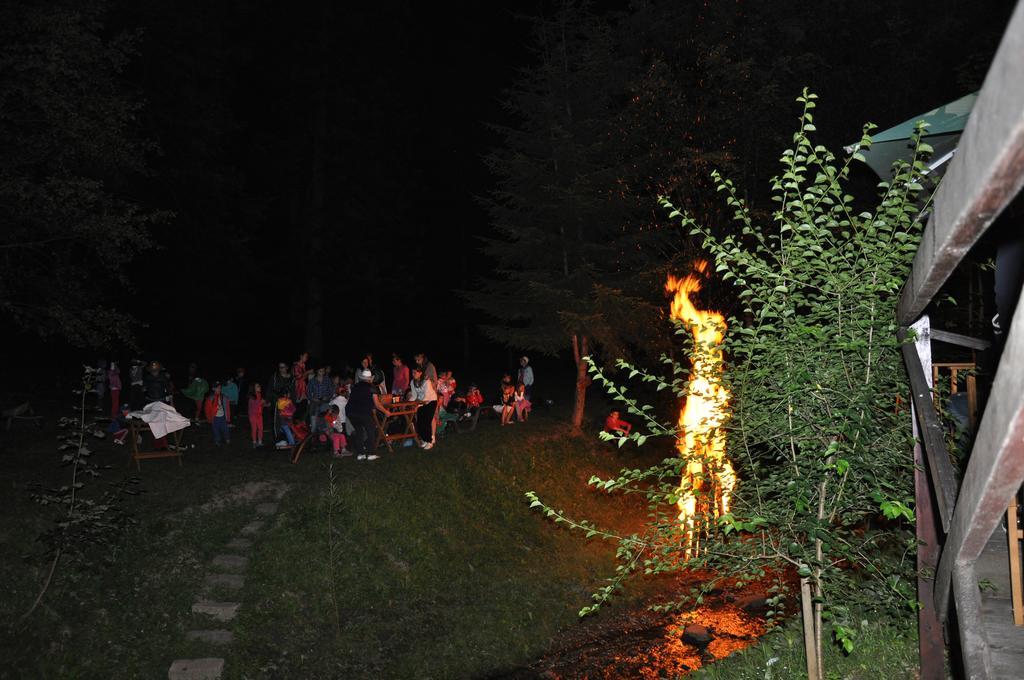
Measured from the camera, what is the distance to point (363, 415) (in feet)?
56.5

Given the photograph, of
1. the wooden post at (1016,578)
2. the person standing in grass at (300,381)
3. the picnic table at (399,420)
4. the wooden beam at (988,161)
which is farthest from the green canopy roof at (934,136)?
the person standing in grass at (300,381)

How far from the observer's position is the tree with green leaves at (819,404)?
4.93 metres

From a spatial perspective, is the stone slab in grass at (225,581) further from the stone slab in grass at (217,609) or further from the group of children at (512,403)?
the group of children at (512,403)

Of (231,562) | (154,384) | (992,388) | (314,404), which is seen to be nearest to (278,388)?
(314,404)

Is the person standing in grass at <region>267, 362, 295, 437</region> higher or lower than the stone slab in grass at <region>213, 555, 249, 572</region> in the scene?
higher

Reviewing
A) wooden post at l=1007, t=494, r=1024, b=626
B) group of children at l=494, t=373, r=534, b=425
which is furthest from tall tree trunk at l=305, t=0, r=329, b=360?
wooden post at l=1007, t=494, r=1024, b=626

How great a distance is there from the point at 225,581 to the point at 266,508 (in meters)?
2.33

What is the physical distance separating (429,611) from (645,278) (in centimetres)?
1215

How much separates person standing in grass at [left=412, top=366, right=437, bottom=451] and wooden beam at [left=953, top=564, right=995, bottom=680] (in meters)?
16.1

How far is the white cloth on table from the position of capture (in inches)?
604

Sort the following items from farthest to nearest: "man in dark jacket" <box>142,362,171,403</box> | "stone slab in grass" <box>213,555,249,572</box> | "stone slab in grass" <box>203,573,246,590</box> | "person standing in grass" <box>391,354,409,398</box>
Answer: "person standing in grass" <box>391,354,409,398</box> < "man in dark jacket" <box>142,362,171,403</box> < "stone slab in grass" <box>213,555,249,572</box> < "stone slab in grass" <box>203,573,246,590</box>

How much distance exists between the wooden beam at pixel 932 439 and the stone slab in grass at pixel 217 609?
1070 cm

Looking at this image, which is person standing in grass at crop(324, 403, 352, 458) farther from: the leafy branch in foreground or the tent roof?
the tent roof

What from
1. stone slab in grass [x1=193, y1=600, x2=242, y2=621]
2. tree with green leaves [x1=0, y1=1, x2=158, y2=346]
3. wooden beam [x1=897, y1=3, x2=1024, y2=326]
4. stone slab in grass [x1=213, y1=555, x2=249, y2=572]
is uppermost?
tree with green leaves [x1=0, y1=1, x2=158, y2=346]
